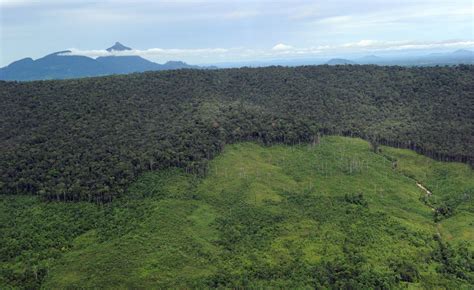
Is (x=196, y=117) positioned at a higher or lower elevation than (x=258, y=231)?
higher

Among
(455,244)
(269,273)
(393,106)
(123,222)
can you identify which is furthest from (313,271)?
(393,106)

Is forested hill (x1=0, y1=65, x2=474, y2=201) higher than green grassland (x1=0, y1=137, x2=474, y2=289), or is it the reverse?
forested hill (x1=0, y1=65, x2=474, y2=201)

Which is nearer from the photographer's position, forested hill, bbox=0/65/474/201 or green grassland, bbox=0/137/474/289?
Result: green grassland, bbox=0/137/474/289

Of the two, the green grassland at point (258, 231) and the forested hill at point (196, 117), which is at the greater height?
the forested hill at point (196, 117)

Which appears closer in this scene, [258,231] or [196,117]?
[258,231]

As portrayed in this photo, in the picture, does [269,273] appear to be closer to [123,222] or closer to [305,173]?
[123,222]
